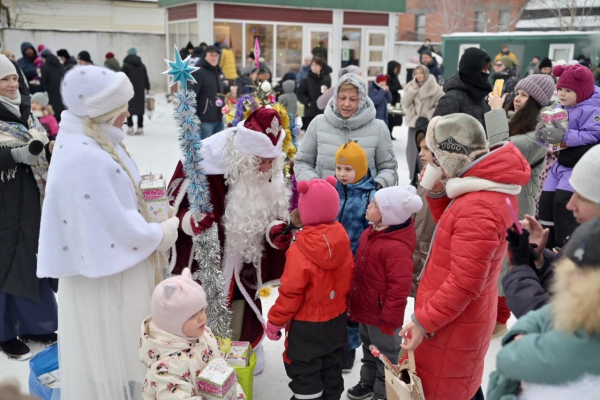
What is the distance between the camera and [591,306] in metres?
1.25

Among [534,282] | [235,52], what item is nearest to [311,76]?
[235,52]

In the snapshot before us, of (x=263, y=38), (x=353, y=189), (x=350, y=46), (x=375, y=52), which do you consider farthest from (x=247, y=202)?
(x=375, y=52)

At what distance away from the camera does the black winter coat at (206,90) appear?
30.6 feet

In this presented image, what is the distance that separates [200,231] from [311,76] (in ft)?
25.7

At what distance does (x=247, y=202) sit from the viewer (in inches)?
114

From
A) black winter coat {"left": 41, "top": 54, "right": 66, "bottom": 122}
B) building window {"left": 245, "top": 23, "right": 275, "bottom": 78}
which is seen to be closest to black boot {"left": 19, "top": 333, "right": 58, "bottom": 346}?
black winter coat {"left": 41, "top": 54, "right": 66, "bottom": 122}

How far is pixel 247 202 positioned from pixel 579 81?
10.4 feet

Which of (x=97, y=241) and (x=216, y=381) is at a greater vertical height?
(x=97, y=241)

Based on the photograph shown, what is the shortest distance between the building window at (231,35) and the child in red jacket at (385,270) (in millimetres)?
12454

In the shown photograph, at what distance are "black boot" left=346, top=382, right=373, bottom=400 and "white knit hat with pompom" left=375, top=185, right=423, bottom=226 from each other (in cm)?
113

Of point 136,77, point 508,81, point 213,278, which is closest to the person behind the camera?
point 213,278

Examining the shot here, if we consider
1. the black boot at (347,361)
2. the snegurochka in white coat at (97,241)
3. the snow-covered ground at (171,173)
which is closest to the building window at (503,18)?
the snow-covered ground at (171,173)

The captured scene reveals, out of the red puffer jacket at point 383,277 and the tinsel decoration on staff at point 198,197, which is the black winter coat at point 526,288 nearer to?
the red puffer jacket at point 383,277

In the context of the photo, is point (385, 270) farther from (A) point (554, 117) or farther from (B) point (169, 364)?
(A) point (554, 117)
